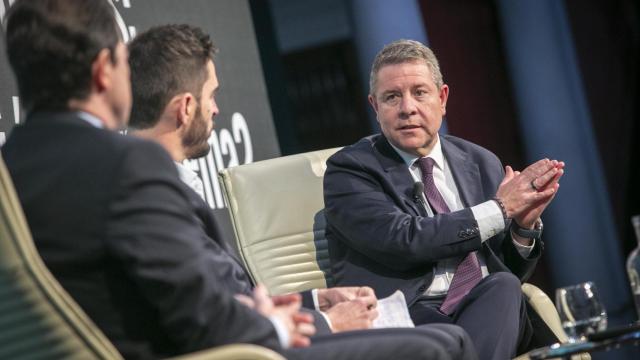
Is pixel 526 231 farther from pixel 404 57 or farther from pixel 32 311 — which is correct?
pixel 32 311

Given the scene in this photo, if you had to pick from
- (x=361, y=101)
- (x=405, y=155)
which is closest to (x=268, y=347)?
(x=405, y=155)

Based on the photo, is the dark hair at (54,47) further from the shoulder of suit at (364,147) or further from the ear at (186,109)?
the shoulder of suit at (364,147)

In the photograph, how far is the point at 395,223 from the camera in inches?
108

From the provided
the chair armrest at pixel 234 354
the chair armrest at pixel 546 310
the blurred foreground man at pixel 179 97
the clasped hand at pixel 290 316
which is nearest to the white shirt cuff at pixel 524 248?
the chair armrest at pixel 546 310

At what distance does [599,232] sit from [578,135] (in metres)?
0.69

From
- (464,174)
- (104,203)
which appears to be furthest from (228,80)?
(104,203)

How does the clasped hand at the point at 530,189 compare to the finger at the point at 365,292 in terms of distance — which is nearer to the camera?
the finger at the point at 365,292

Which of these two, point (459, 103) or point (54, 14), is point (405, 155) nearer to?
point (54, 14)

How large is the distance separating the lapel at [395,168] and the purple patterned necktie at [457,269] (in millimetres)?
61

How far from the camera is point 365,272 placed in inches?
113

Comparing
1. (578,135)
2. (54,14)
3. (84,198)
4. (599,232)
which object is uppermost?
(54,14)

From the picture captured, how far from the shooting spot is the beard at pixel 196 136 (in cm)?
229

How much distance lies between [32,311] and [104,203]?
0.19m

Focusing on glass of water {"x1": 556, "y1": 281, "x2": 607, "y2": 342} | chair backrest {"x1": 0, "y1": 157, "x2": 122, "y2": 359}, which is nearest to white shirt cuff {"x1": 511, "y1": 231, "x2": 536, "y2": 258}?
glass of water {"x1": 556, "y1": 281, "x2": 607, "y2": 342}
